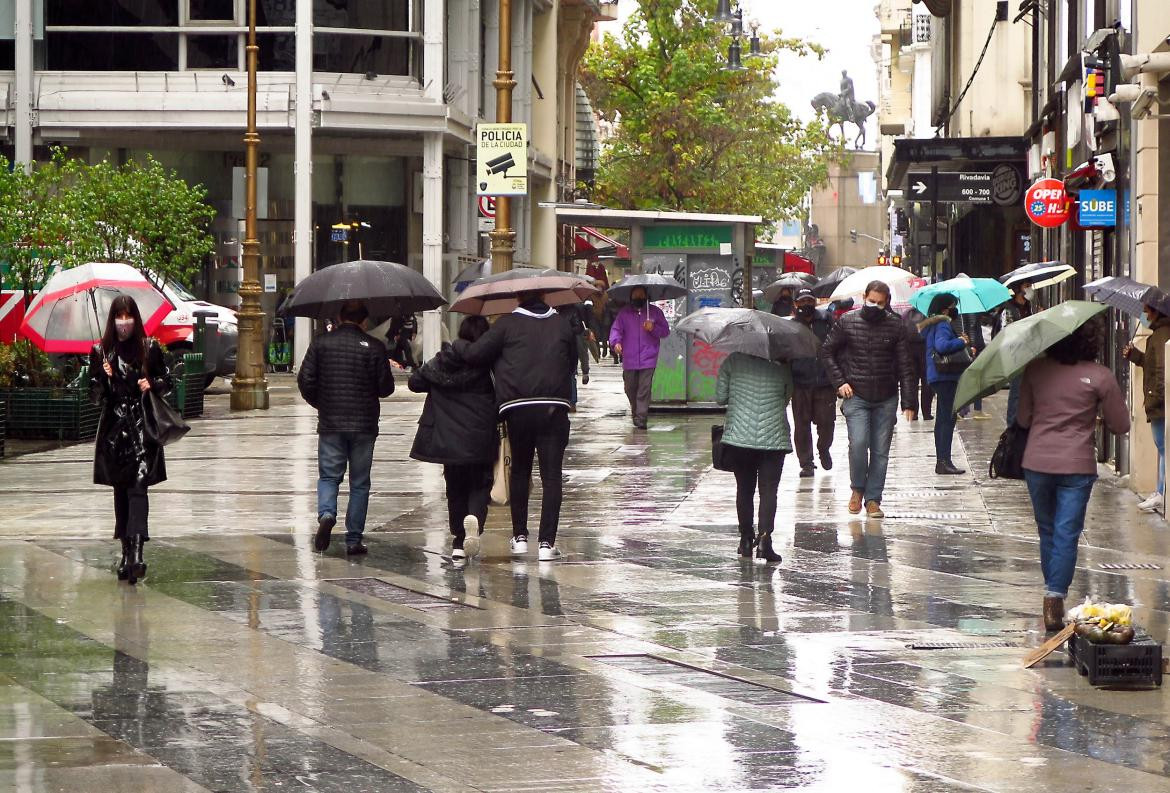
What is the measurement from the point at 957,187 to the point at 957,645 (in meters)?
25.8

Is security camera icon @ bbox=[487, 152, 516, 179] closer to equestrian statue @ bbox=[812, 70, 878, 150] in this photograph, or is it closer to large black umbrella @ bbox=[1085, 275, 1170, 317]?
large black umbrella @ bbox=[1085, 275, 1170, 317]

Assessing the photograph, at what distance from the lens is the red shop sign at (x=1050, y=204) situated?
73.3 ft

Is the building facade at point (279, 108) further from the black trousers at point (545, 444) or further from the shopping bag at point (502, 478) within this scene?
the black trousers at point (545, 444)

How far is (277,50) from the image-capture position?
37000mm

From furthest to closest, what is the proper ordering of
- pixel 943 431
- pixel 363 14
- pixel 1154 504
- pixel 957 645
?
pixel 363 14 → pixel 943 431 → pixel 1154 504 → pixel 957 645

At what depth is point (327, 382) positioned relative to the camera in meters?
12.7

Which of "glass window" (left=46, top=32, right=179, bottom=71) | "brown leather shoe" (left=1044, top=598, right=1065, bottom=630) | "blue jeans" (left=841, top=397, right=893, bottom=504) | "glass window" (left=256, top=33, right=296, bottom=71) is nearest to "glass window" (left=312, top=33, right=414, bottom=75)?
"glass window" (left=256, top=33, right=296, bottom=71)

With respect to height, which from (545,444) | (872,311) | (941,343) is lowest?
(545,444)

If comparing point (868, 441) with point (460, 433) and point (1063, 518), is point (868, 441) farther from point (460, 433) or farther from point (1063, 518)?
point (1063, 518)

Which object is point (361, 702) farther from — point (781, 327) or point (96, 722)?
point (781, 327)

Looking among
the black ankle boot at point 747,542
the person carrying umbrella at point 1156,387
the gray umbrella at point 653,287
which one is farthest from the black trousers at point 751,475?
the gray umbrella at point 653,287

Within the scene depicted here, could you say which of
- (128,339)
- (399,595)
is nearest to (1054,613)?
(399,595)

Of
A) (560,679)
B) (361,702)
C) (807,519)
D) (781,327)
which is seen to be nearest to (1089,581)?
(781,327)

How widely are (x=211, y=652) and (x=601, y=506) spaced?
6730 millimetres
